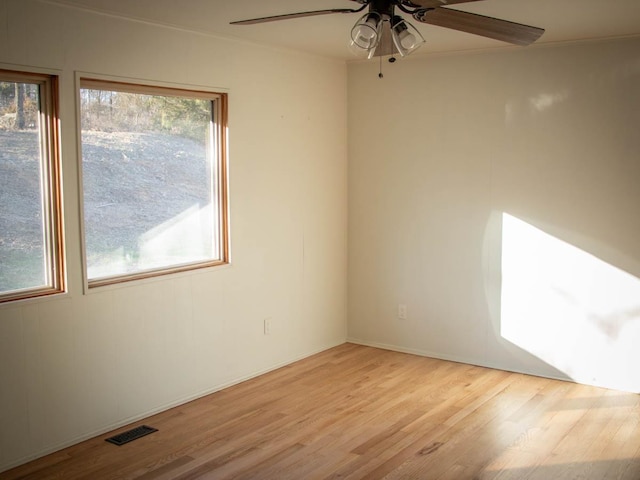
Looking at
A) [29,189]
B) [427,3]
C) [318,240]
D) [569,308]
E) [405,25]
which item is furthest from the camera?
[318,240]

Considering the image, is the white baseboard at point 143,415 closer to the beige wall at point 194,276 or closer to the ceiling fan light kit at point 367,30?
the beige wall at point 194,276

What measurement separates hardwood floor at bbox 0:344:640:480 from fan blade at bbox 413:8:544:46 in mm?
2051

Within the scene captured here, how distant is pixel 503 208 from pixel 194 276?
2241 millimetres

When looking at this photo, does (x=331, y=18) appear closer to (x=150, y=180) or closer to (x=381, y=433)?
(x=150, y=180)

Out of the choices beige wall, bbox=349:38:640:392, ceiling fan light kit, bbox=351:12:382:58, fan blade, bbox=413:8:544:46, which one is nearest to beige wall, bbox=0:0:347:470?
beige wall, bbox=349:38:640:392

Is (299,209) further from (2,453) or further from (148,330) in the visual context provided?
(2,453)

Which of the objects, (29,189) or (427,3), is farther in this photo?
(29,189)

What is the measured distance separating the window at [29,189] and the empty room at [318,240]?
0.01 metres

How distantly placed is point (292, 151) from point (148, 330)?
175 centimetres

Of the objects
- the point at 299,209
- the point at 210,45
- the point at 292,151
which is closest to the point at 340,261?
the point at 299,209

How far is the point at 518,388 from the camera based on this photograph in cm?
457

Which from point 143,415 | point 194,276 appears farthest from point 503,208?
point 143,415

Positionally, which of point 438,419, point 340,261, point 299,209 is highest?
point 299,209

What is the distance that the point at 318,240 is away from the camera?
211 inches
